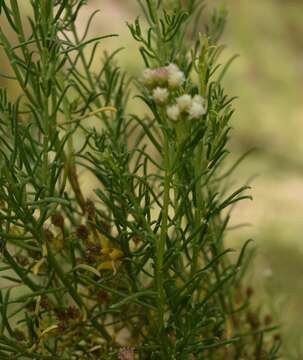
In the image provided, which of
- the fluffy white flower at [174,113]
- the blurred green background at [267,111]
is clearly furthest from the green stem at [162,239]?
the blurred green background at [267,111]

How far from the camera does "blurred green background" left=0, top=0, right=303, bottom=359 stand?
55.0 inches

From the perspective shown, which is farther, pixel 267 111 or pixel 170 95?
pixel 267 111

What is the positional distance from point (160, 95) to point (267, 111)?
4.61 ft

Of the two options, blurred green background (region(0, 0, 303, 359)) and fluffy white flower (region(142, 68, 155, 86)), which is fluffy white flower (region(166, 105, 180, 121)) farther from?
blurred green background (region(0, 0, 303, 359))

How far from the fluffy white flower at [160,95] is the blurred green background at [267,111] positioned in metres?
0.87

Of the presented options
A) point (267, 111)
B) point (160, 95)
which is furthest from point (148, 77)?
point (267, 111)

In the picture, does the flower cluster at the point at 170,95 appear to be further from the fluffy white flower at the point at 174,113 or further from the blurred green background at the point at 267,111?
the blurred green background at the point at 267,111

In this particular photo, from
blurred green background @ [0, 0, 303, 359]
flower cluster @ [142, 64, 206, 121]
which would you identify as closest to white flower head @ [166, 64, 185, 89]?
flower cluster @ [142, 64, 206, 121]

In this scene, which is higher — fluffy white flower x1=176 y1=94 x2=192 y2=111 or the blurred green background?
the blurred green background

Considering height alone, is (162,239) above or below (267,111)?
below

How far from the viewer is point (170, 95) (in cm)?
41

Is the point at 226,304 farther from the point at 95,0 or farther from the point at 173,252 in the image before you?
the point at 95,0

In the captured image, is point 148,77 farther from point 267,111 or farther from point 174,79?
point 267,111

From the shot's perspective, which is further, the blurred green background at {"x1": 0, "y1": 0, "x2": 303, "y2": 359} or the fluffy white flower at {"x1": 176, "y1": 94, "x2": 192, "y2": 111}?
the blurred green background at {"x1": 0, "y1": 0, "x2": 303, "y2": 359}
